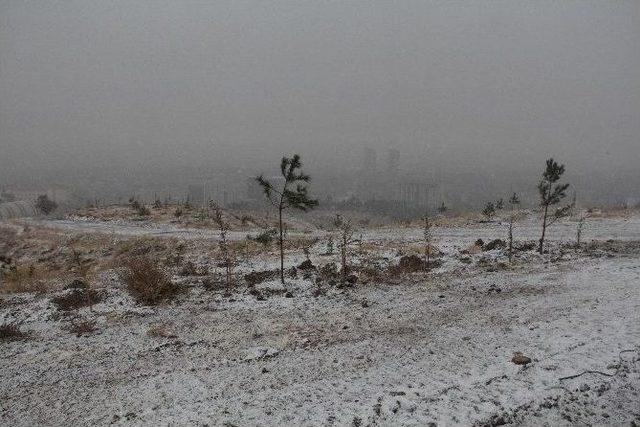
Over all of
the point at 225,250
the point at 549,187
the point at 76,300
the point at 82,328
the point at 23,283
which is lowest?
the point at 23,283

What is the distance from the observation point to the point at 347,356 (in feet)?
34.5

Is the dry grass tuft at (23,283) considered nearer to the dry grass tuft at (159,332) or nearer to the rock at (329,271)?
the dry grass tuft at (159,332)

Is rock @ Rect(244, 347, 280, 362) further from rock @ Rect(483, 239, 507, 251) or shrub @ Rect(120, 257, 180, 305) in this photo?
rock @ Rect(483, 239, 507, 251)

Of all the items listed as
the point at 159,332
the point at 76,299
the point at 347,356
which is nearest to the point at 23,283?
the point at 76,299

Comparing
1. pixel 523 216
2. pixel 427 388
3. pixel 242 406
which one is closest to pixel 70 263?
pixel 242 406

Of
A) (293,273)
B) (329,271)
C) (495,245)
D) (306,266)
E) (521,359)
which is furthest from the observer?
(495,245)

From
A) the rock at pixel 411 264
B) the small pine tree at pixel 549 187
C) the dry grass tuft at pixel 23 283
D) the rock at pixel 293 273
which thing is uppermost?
the small pine tree at pixel 549 187

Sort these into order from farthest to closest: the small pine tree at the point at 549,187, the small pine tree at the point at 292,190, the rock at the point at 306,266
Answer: the small pine tree at the point at 549,187
the rock at the point at 306,266
the small pine tree at the point at 292,190

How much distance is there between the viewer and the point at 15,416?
340 inches

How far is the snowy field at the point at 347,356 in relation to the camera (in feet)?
27.2

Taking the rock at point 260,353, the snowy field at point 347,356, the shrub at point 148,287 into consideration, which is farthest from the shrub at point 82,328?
the rock at point 260,353

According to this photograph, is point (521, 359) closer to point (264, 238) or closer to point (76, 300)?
point (264, 238)

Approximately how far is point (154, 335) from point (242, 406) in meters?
5.25

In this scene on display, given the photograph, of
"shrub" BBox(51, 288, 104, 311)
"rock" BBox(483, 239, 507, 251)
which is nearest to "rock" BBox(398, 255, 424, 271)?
"rock" BBox(483, 239, 507, 251)
